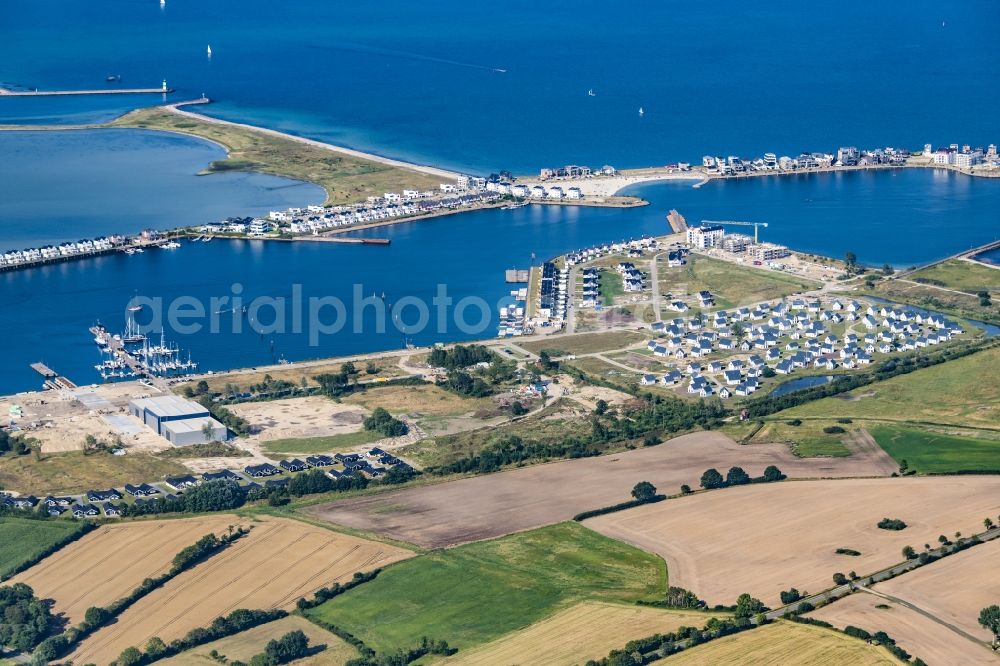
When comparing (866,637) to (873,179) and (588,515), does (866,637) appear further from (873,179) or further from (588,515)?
(873,179)

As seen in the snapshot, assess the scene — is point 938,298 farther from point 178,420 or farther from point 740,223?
point 178,420

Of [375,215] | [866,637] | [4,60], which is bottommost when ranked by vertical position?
[866,637]

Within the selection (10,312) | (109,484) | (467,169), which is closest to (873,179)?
(467,169)

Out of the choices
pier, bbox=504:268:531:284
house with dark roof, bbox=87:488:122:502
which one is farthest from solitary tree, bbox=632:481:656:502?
pier, bbox=504:268:531:284

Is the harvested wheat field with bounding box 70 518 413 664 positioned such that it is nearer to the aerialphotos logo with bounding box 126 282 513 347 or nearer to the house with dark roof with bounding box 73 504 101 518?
the house with dark roof with bounding box 73 504 101 518

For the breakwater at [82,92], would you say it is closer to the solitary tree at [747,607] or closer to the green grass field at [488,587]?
the green grass field at [488,587]

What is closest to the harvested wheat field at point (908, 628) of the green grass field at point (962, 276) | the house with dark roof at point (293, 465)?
the house with dark roof at point (293, 465)
